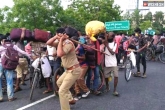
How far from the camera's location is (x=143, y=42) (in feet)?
30.7

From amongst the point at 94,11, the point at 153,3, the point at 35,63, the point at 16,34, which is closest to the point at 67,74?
the point at 35,63

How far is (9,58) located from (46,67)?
37.9 inches

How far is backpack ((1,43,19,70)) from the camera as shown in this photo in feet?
20.3

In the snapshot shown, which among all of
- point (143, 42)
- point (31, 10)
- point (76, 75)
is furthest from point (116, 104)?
point (31, 10)

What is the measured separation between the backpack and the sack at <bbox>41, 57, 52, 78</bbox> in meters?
0.68

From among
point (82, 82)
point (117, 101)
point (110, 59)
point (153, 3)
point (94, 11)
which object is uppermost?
point (153, 3)

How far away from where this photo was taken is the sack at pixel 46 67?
6.59 metres

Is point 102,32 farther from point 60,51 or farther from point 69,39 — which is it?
point 60,51

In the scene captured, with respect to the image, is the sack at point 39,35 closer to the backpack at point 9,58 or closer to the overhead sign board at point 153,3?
the backpack at point 9,58

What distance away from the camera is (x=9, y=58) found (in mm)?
6227

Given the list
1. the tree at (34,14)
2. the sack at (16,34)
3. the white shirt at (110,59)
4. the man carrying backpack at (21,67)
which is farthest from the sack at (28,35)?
the tree at (34,14)

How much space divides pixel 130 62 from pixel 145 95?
234 centimetres

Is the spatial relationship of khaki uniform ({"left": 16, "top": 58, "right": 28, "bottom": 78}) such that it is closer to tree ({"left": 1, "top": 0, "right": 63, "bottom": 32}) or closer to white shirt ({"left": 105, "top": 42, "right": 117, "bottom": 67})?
white shirt ({"left": 105, "top": 42, "right": 117, "bottom": 67})

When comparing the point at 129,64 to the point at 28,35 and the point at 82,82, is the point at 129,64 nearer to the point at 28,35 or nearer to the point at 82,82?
the point at 82,82
